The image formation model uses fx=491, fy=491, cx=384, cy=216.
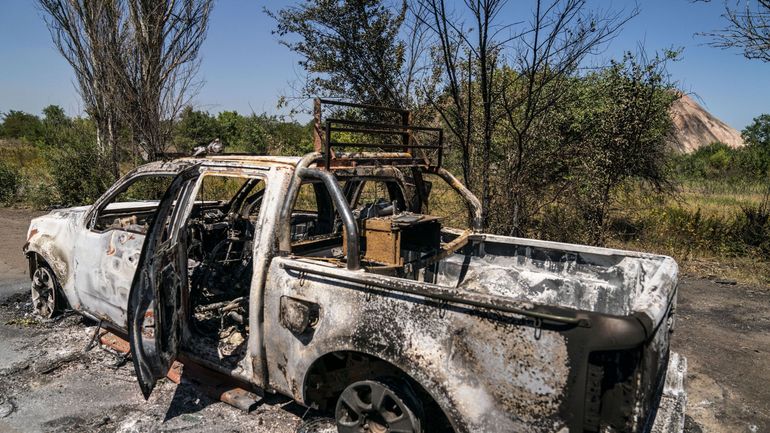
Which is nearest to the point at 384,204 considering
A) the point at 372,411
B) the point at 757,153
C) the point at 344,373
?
the point at 344,373

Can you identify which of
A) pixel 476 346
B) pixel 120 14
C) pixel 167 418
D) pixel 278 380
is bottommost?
pixel 167 418

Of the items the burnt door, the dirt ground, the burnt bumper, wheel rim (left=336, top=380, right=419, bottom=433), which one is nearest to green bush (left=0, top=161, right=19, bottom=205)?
the dirt ground

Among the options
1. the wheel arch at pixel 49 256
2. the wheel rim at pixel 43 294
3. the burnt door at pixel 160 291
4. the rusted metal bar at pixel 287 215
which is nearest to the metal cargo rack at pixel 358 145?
the rusted metal bar at pixel 287 215

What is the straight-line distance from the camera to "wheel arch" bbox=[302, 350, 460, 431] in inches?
113

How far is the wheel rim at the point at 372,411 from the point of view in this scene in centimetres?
273

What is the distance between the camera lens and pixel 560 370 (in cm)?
213

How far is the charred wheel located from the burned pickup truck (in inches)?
1.3

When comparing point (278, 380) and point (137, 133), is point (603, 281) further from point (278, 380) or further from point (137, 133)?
point (137, 133)

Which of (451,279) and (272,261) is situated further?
(451,279)

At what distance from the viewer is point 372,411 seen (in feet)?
9.36

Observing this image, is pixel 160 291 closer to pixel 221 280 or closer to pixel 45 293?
pixel 221 280

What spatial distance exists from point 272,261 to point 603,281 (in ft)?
7.53

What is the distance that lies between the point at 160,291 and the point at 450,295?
206cm

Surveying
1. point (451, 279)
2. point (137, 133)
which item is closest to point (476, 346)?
point (451, 279)
